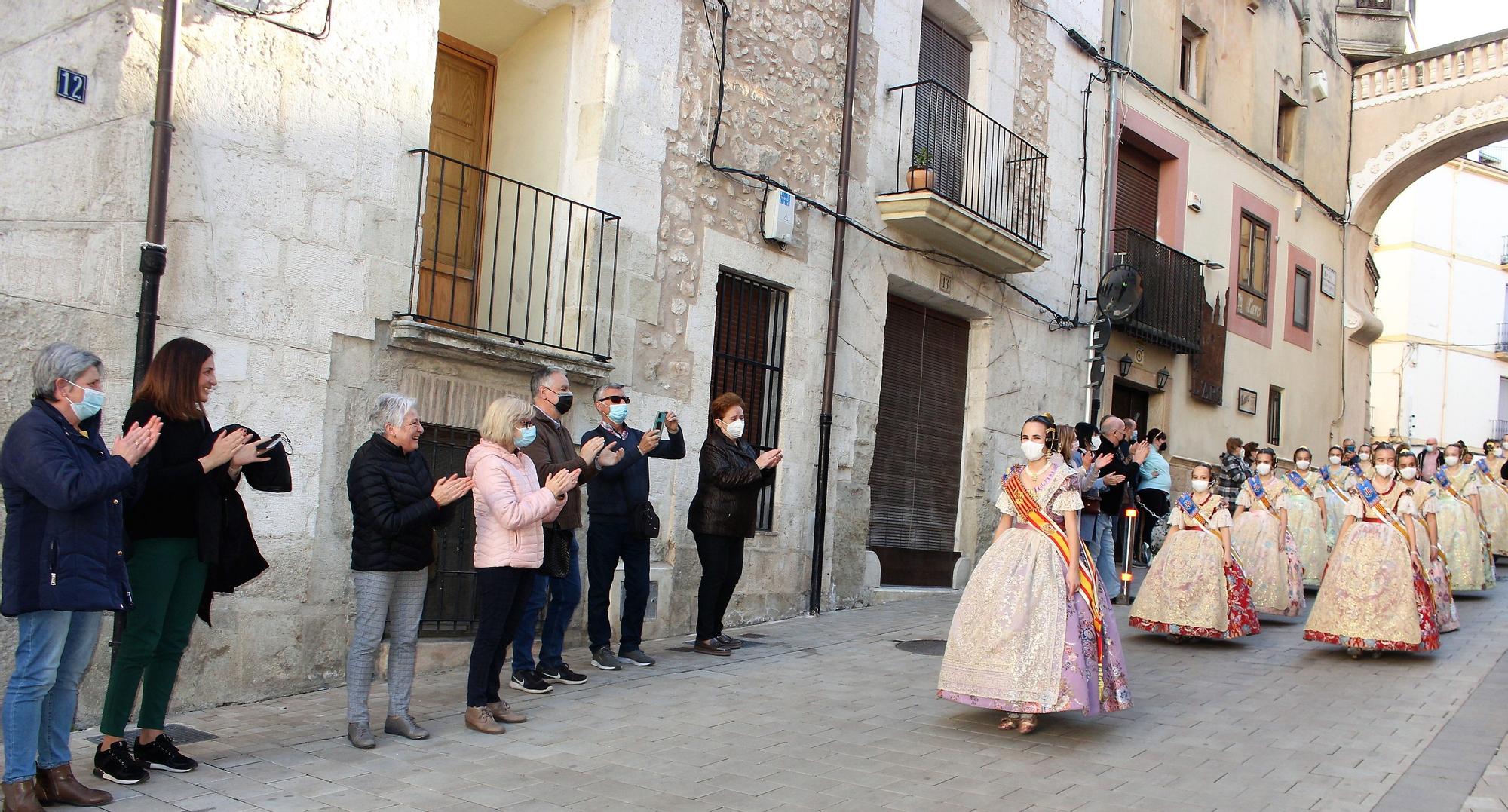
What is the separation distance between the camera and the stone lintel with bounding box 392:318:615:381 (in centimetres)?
741

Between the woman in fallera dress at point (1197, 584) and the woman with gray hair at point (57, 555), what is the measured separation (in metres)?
7.30

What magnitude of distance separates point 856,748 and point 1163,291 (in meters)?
11.4

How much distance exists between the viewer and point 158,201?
248 inches

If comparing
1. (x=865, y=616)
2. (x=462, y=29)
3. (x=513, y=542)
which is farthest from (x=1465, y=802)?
(x=462, y=29)

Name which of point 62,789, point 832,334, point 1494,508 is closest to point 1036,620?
point 62,789

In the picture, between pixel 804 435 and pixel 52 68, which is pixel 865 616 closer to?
pixel 804 435

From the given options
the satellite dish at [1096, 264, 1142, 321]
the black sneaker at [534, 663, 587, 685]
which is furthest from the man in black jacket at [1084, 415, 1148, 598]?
the black sneaker at [534, 663, 587, 685]

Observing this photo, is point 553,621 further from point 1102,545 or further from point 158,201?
point 1102,545

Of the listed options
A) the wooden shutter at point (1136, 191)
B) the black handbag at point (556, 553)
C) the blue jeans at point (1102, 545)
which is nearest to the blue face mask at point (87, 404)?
the black handbag at point (556, 553)

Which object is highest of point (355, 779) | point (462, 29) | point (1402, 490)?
point (462, 29)

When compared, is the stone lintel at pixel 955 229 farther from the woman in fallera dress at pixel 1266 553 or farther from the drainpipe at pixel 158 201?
the drainpipe at pixel 158 201

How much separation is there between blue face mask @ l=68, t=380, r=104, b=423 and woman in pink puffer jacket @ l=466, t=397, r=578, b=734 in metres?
1.79

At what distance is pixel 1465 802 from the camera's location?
17.6 ft

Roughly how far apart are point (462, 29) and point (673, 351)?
2828mm
